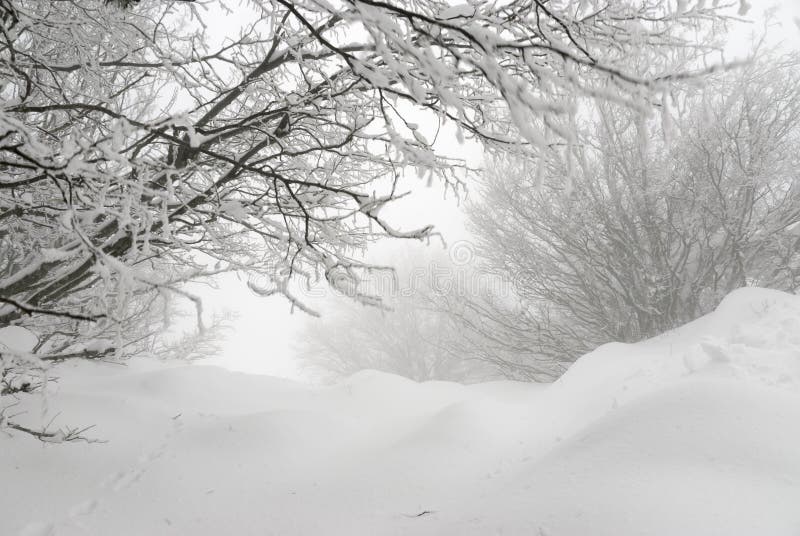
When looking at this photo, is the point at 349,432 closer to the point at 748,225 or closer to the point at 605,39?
the point at 605,39

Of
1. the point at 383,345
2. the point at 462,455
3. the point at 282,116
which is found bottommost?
the point at 462,455

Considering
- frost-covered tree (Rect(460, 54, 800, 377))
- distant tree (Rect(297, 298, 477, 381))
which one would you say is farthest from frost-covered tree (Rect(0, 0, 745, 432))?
distant tree (Rect(297, 298, 477, 381))

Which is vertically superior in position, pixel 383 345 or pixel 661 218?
pixel 661 218

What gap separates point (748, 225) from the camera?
5484 millimetres

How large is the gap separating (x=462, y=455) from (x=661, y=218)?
4.80m

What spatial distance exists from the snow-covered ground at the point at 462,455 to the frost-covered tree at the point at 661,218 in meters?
1.41

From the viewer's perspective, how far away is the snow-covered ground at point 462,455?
180cm

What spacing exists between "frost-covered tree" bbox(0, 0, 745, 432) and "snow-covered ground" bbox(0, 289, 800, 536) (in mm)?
797

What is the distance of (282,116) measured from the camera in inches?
103

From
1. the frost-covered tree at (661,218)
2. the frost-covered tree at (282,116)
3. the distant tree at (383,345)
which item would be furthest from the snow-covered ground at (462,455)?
the distant tree at (383,345)

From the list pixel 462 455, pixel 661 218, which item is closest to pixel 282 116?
pixel 462 455

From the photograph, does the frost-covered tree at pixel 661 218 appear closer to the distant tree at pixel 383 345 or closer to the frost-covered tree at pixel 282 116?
the frost-covered tree at pixel 282 116

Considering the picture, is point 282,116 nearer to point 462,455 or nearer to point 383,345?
point 462,455

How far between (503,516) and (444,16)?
1.97 meters
